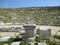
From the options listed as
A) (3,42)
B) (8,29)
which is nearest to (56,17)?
(8,29)

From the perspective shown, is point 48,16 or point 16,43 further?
point 48,16

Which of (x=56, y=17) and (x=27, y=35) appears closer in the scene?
(x=27, y=35)

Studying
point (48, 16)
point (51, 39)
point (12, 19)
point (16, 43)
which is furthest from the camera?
point (48, 16)

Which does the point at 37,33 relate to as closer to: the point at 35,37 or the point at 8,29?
the point at 35,37

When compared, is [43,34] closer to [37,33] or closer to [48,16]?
[37,33]

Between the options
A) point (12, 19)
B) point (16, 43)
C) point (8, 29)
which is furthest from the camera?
point (12, 19)

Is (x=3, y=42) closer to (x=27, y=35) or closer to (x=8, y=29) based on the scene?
(x=27, y=35)

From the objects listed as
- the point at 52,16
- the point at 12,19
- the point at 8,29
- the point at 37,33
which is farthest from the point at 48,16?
the point at 37,33

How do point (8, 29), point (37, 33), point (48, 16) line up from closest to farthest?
point (37, 33) → point (8, 29) → point (48, 16)

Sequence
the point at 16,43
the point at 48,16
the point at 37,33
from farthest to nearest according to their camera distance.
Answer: the point at 48,16, the point at 37,33, the point at 16,43
